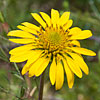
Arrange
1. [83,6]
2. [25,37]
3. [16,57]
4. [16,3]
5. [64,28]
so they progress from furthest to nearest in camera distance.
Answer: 1. [83,6]
2. [16,3]
3. [64,28]
4. [25,37]
5. [16,57]

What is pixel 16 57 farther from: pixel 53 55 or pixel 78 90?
pixel 78 90

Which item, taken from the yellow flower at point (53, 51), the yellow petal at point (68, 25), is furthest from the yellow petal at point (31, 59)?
the yellow petal at point (68, 25)

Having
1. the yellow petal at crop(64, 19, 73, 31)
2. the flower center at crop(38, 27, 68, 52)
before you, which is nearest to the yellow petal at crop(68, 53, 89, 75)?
the flower center at crop(38, 27, 68, 52)

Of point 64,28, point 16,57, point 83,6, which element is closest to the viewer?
point 16,57

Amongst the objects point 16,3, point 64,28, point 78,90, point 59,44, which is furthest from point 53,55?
point 16,3

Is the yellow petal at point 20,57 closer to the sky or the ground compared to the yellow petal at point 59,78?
closer to the sky

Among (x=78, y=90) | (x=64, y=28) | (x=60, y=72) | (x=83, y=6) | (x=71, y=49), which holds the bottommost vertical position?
(x=78, y=90)

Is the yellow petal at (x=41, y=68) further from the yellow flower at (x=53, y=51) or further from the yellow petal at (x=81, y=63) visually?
the yellow petal at (x=81, y=63)

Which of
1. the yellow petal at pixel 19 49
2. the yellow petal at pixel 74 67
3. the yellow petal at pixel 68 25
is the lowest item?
the yellow petal at pixel 74 67
